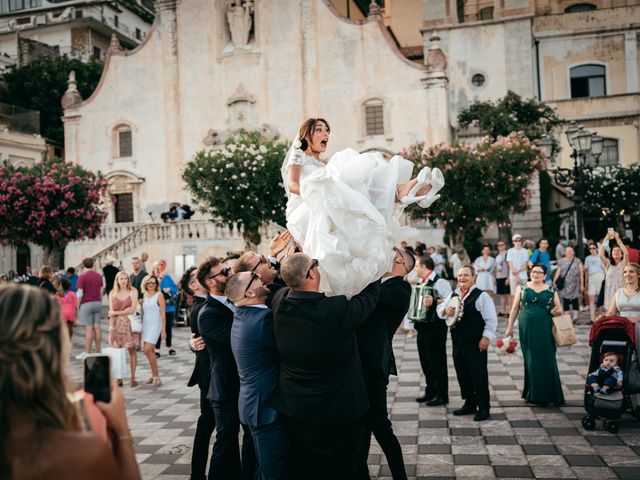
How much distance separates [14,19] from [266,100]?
3084cm

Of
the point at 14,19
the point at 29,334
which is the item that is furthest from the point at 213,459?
the point at 14,19

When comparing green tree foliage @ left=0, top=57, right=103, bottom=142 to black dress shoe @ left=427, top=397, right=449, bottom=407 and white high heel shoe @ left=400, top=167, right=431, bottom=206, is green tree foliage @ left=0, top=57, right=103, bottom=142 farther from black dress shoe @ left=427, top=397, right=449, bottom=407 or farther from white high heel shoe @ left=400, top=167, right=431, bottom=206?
white high heel shoe @ left=400, top=167, right=431, bottom=206

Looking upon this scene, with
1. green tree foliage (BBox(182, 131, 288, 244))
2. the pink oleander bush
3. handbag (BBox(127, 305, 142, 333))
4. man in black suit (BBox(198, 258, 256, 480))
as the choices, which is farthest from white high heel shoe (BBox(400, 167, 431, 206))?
the pink oleander bush

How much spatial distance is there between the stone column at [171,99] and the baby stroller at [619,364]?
1161 inches

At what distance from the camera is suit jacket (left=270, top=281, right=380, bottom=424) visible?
412 centimetres

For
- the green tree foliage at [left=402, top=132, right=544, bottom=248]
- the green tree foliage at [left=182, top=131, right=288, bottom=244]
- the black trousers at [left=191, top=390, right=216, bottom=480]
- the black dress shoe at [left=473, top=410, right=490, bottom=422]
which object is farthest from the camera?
the green tree foliage at [left=182, top=131, right=288, bottom=244]

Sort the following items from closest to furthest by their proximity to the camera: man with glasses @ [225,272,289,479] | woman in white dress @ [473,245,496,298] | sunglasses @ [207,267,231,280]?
man with glasses @ [225,272,289,479], sunglasses @ [207,267,231,280], woman in white dress @ [473,245,496,298]

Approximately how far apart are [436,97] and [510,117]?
4003 mm

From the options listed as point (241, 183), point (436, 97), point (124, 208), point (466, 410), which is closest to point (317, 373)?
point (466, 410)

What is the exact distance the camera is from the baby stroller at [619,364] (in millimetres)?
6930

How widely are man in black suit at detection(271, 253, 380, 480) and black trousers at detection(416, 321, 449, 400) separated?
4301mm

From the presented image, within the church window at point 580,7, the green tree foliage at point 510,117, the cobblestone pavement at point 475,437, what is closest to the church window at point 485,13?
the church window at point 580,7

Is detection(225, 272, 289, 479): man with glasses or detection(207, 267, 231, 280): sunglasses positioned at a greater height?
detection(207, 267, 231, 280): sunglasses

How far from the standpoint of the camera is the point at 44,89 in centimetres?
4153
